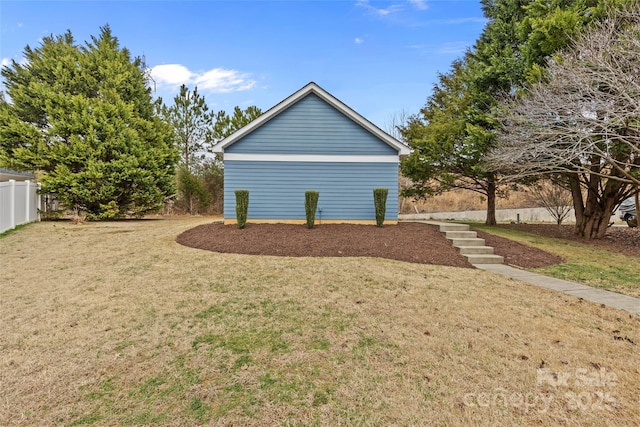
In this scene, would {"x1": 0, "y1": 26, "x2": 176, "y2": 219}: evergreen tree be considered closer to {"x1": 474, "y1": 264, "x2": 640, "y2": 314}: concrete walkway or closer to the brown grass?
{"x1": 474, "y1": 264, "x2": 640, "y2": 314}: concrete walkway

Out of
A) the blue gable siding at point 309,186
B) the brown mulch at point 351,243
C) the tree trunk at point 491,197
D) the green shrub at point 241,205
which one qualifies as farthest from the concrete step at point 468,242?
the tree trunk at point 491,197

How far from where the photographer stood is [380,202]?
37.9 feet

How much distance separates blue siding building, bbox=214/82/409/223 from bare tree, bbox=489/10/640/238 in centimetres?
419

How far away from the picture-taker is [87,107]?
54.8ft

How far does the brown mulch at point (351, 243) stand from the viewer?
8508 mm

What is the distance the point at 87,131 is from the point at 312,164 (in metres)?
12.5

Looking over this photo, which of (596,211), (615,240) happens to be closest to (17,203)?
(596,211)

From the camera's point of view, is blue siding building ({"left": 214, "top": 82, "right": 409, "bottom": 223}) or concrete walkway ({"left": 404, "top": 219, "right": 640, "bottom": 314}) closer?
concrete walkway ({"left": 404, "top": 219, "right": 640, "bottom": 314})

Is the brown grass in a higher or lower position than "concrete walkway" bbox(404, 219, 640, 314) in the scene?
higher

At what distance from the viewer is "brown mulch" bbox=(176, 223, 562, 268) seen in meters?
8.51

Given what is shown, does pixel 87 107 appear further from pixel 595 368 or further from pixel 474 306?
pixel 595 368

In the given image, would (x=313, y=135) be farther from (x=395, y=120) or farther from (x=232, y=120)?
(x=395, y=120)

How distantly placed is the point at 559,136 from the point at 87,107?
69.8ft

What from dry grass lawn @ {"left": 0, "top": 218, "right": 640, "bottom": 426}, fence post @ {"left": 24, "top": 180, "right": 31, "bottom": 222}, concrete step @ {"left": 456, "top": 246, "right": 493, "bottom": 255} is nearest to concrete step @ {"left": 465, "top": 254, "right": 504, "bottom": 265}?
concrete step @ {"left": 456, "top": 246, "right": 493, "bottom": 255}
